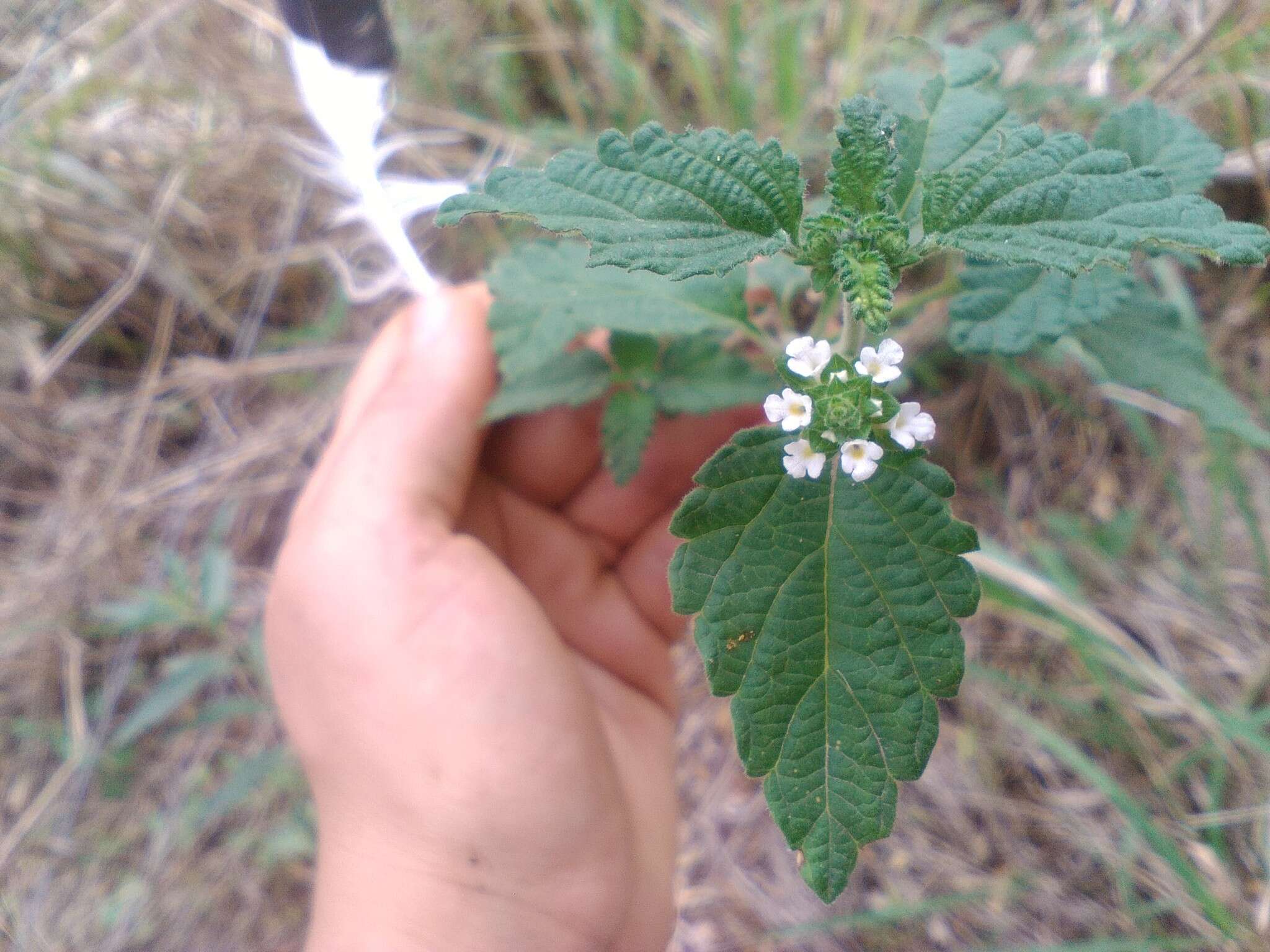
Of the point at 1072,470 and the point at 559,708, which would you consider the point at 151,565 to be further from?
the point at 1072,470

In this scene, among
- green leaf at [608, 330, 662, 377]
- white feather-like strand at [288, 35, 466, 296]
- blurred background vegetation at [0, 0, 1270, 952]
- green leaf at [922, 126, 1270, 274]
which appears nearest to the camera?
green leaf at [922, 126, 1270, 274]

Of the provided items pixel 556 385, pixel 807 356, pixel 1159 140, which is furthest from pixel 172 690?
pixel 1159 140

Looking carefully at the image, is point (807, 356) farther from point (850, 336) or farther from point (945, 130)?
point (945, 130)

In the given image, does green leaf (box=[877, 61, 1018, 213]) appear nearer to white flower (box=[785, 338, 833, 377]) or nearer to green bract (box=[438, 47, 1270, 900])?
green bract (box=[438, 47, 1270, 900])

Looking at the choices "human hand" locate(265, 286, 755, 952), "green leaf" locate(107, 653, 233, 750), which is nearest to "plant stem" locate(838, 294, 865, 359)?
"human hand" locate(265, 286, 755, 952)

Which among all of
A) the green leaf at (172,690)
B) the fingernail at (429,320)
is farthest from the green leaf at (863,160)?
the green leaf at (172,690)

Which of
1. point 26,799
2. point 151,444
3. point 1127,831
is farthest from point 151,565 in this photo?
point 1127,831
